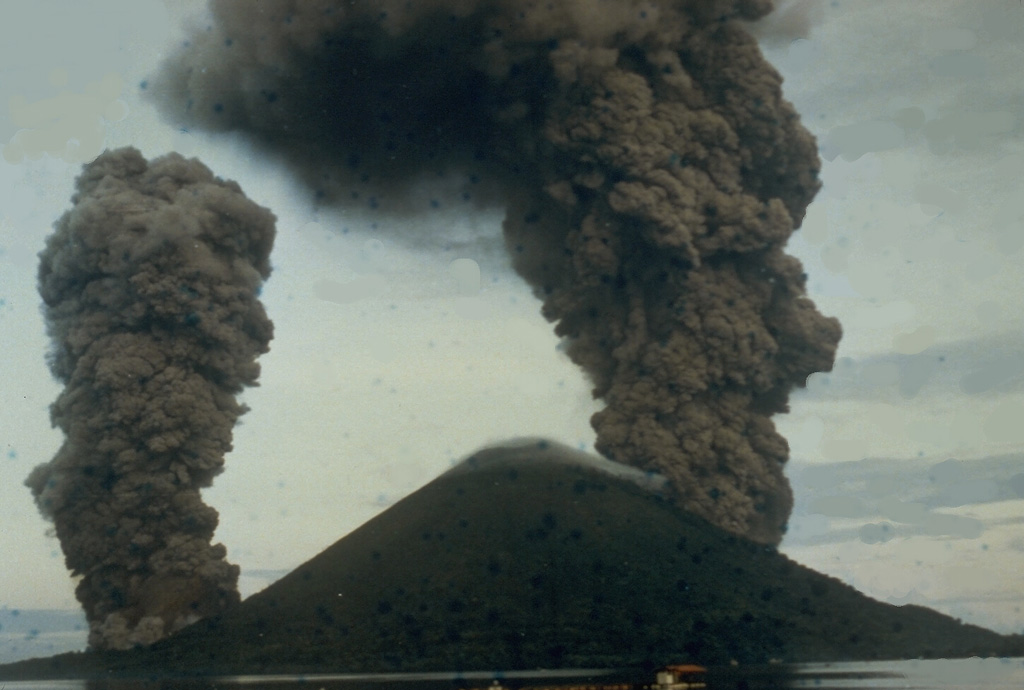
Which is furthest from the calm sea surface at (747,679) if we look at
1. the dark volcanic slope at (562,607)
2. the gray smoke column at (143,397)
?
the gray smoke column at (143,397)

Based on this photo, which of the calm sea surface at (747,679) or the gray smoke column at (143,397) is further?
the gray smoke column at (143,397)

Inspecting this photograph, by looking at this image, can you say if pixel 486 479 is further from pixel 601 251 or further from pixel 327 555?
pixel 601 251

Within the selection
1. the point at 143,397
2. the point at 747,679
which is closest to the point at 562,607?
the point at 747,679

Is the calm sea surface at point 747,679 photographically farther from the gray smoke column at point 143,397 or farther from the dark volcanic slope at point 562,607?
the gray smoke column at point 143,397

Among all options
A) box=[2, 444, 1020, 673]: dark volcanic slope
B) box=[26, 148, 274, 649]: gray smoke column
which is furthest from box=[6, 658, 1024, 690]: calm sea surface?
box=[26, 148, 274, 649]: gray smoke column

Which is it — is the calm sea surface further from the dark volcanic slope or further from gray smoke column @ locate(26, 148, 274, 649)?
gray smoke column @ locate(26, 148, 274, 649)

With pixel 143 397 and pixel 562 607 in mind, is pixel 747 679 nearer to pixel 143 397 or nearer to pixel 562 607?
pixel 562 607
